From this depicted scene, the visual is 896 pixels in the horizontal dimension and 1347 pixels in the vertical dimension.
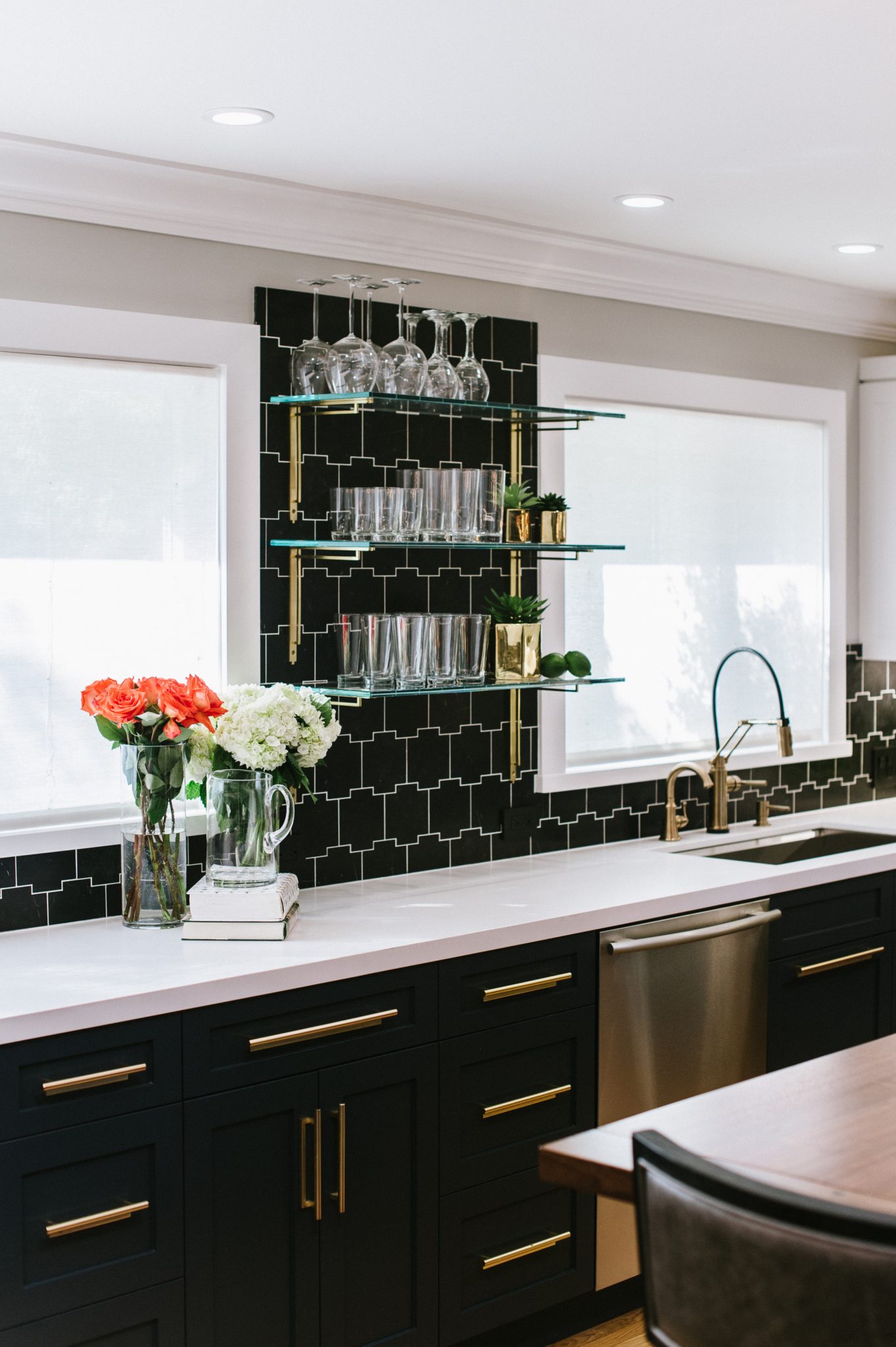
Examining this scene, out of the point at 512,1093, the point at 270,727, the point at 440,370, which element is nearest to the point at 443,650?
the point at 270,727

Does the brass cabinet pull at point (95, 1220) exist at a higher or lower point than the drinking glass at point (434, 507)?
lower

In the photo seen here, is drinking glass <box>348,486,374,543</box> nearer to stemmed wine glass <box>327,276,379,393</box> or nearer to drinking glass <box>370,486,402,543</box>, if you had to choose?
drinking glass <box>370,486,402,543</box>

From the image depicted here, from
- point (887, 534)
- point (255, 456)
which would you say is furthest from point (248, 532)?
point (887, 534)

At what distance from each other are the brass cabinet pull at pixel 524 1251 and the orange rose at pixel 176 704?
1326mm

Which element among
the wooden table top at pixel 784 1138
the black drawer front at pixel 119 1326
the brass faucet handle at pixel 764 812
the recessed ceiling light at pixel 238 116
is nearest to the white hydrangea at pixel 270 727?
the black drawer front at pixel 119 1326

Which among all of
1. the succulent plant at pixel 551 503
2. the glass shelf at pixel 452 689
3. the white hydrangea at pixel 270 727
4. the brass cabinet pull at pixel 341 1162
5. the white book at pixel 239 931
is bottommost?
the brass cabinet pull at pixel 341 1162

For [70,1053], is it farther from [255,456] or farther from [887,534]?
[887,534]

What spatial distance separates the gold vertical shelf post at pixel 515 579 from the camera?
3.62 meters

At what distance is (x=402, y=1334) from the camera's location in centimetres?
279

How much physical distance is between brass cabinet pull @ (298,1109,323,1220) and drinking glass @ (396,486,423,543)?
129cm

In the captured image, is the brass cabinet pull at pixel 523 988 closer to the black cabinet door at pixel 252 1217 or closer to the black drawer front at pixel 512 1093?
the black drawer front at pixel 512 1093

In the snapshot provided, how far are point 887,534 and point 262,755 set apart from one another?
2.66 m

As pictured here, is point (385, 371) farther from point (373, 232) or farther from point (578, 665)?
point (578, 665)

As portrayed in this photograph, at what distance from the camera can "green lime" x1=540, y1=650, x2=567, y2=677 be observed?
3469 mm
